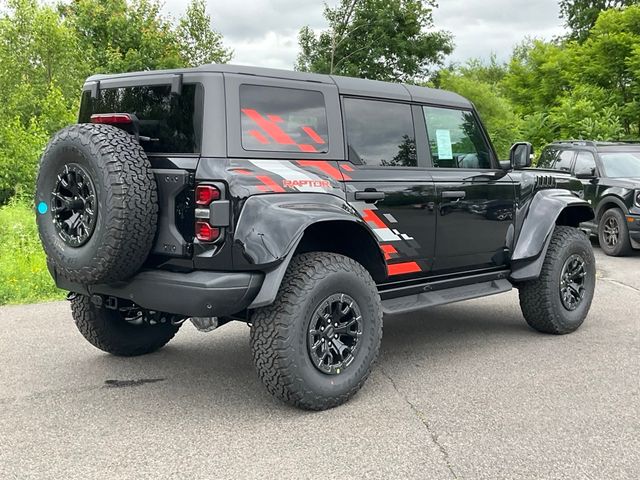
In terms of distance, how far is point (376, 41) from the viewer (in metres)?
35.1

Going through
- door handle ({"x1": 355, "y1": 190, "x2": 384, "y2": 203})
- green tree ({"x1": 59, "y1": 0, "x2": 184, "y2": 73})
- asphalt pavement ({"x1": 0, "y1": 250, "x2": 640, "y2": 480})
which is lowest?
asphalt pavement ({"x1": 0, "y1": 250, "x2": 640, "y2": 480})

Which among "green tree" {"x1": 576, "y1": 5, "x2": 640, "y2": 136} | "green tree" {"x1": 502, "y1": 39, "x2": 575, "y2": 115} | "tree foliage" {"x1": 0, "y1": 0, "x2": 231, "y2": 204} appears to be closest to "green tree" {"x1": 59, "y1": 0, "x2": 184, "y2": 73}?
"tree foliage" {"x1": 0, "y1": 0, "x2": 231, "y2": 204}

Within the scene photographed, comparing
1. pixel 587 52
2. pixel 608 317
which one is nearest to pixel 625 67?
pixel 587 52

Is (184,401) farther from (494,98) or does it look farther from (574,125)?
(494,98)

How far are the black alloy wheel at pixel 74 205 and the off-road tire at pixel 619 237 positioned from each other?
8937 millimetres

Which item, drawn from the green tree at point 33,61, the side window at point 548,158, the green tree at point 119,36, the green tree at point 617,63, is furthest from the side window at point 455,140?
the green tree at point 119,36

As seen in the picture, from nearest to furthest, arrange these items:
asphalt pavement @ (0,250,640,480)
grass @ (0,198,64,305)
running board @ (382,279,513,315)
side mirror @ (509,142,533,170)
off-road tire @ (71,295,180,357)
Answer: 1. asphalt pavement @ (0,250,640,480)
2. running board @ (382,279,513,315)
3. off-road tire @ (71,295,180,357)
4. side mirror @ (509,142,533,170)
5. grass @ (0,198,64,305)

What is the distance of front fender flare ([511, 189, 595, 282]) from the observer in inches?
210

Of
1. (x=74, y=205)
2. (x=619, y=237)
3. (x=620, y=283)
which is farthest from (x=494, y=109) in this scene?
(x=74, y=205)

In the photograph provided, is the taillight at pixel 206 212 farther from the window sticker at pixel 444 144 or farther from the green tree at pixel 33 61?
the green tree at pixel 33 61

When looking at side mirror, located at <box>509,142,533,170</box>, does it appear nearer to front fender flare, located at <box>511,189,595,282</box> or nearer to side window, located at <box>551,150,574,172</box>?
front fender flare, located at <box>511,189,595,282</box>

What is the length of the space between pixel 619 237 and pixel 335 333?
798 cm

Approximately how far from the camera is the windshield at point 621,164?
1097 centimetres

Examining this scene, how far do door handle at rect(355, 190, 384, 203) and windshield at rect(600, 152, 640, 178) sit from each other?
800 centimetres
